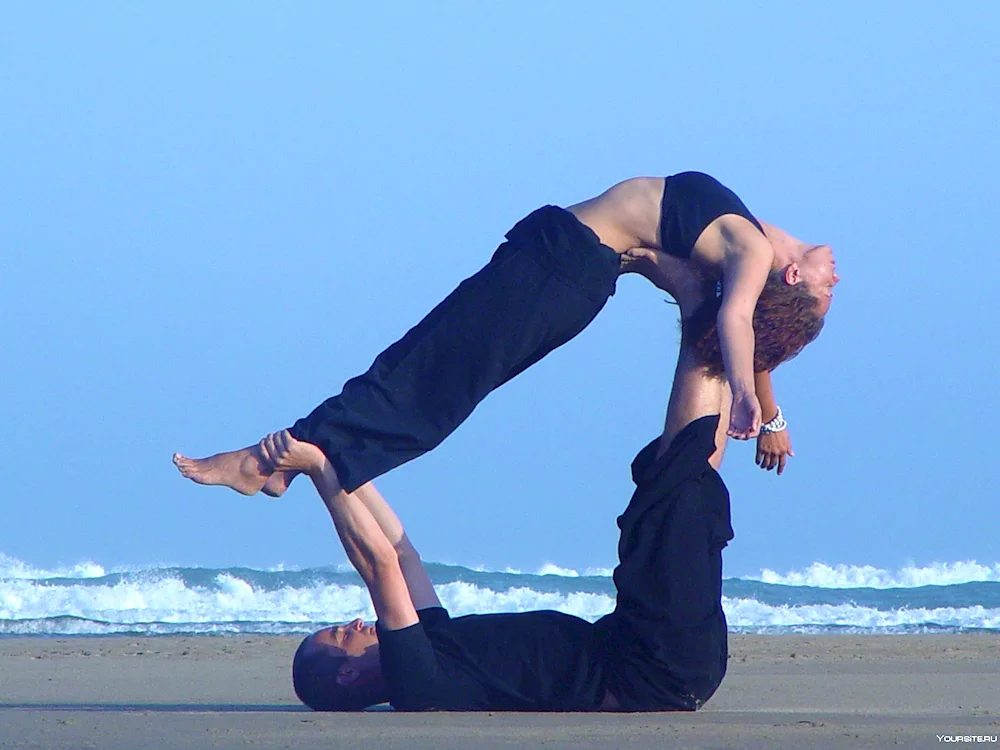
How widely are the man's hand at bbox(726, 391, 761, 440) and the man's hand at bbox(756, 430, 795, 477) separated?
105 centimetres

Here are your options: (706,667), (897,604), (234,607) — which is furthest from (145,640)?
(897,604)

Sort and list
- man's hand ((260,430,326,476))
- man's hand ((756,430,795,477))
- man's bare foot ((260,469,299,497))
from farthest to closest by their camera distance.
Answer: man's hand ((756,430,795,477)), man's bare foot ((260,469,299,497)), man's hand ((260,430,326,476))

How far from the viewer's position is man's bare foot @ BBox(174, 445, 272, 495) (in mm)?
4051

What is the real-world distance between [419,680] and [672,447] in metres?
1.19

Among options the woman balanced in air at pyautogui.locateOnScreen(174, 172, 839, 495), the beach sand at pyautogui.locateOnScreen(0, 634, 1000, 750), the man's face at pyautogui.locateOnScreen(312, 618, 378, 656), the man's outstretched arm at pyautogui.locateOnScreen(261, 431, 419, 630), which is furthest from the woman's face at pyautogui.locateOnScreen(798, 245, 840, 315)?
the man's face at pyautogui.locateOnScreen(312, 618, 378, 656)

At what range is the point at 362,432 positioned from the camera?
4.03 metres

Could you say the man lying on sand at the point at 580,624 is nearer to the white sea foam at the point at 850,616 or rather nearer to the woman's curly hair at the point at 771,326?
the woman's curly hair at the point at 771,326

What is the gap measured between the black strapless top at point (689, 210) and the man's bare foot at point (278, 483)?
156cm

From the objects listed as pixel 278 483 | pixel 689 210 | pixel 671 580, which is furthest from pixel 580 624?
pixel 689 210

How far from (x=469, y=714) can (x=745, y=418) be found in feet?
4.52

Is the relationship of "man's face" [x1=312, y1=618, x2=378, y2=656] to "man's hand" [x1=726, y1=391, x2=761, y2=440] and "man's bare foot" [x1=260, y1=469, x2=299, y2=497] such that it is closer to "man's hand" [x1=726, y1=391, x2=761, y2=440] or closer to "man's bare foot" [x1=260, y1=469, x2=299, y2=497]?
"man's bare foot" [x1=260, y1=469, x2=299, y2=497]

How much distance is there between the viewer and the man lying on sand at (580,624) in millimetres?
4012

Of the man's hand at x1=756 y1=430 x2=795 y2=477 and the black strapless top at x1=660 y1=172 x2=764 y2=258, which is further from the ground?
the black strapless top at x1=660 y1=172 x2=764 y2=258

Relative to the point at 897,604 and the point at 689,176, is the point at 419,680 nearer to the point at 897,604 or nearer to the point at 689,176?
the point at 689,176
